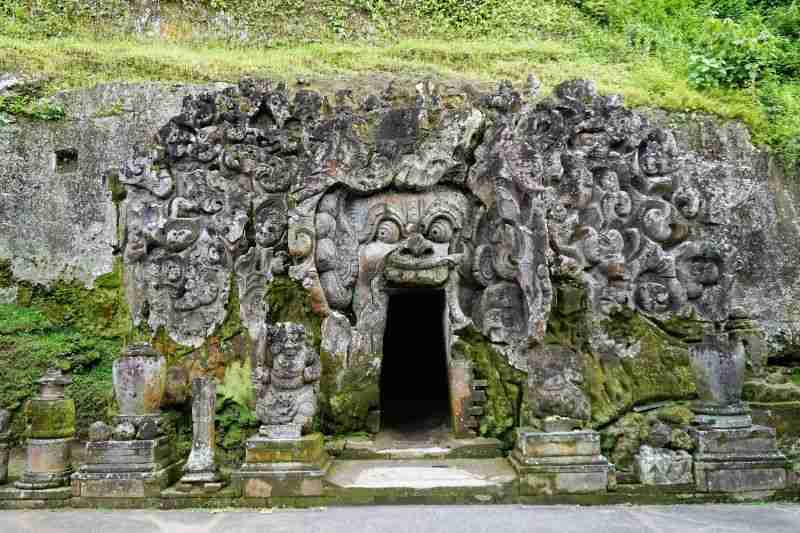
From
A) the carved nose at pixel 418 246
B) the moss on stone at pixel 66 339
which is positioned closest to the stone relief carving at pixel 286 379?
the carved nose at pixel 418 246

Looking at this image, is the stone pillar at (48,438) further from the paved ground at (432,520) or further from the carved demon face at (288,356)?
the carved demon face at (288,356)

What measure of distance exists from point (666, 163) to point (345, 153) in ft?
13.8

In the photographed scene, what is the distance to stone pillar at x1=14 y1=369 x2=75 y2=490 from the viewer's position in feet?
22.3

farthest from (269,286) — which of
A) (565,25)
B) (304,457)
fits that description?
(565,25)

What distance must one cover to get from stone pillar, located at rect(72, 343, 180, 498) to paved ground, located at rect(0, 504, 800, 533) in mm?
271

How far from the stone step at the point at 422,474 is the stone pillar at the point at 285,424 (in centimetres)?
30

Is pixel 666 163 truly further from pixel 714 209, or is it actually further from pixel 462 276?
pixel 462 276

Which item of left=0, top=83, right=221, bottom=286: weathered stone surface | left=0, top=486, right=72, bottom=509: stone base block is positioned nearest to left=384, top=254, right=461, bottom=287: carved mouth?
left=0, top=486, right=72, bottom=509: stone base block

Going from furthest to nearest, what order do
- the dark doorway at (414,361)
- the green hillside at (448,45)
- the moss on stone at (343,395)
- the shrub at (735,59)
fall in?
the shrub at (735,59)
the green hillside at (448,45)
the dark doorway at (414,361)
the moss on stone at (343,395)

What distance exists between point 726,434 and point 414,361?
5.68 m

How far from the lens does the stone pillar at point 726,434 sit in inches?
259

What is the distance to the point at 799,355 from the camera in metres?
10.3

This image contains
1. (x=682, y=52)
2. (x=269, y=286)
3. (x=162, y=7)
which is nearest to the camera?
(x=269, y=286)

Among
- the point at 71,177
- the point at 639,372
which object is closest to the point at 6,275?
the point at 71,177
